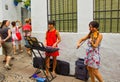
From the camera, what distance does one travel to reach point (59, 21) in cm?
757

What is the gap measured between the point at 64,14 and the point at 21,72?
2.48 meters

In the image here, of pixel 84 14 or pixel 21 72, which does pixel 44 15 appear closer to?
pixel 84 14

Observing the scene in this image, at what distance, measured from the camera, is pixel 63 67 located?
22.8 ft

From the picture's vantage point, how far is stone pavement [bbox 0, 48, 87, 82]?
261 inches

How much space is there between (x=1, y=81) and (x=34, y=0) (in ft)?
10.3

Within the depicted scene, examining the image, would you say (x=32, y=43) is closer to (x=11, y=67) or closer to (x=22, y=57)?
(x=11, y=67)

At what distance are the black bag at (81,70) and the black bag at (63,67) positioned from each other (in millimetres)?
373

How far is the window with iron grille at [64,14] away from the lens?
7184mm

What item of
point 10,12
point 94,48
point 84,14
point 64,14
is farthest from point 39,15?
point 10,12

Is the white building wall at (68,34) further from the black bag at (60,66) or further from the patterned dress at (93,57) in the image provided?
the patterned dress at (93,57)

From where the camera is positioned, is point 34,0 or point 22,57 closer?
point 34,0

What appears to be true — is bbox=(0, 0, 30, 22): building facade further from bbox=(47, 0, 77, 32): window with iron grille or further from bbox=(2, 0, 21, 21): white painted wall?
bbox=(47, 0, 77, 32): window with iron grille

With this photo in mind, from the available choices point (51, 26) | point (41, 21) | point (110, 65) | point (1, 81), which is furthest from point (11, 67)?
point (110, 65)

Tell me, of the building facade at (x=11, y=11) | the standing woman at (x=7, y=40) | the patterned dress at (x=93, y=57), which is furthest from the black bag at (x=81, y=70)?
the building facade at (x=11, y=11)
